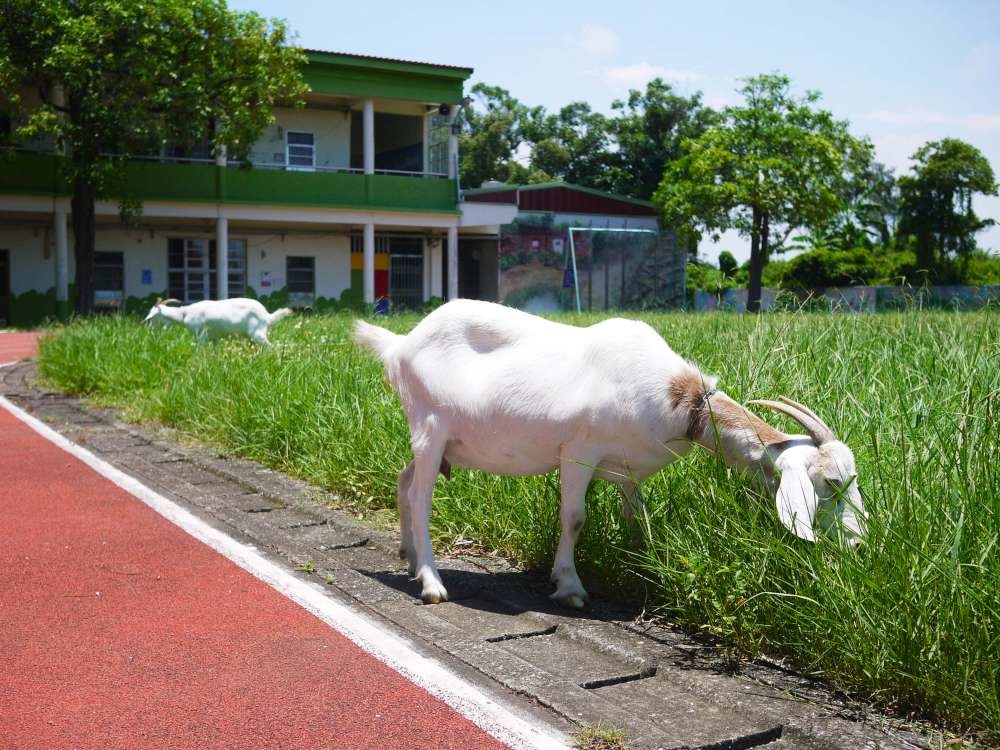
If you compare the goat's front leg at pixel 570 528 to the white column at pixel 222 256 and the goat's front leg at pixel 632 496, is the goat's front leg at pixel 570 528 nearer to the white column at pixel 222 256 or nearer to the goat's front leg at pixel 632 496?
the goat's front leg at pixel 632 496

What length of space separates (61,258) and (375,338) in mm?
25035

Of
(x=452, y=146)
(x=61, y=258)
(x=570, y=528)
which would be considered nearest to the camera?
(x=570, y=528)

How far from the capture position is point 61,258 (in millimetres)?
27578

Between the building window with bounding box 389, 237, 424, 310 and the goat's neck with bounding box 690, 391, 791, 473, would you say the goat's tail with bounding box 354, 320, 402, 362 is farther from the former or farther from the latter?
the building window with bounding box 389, 237, 424, 310

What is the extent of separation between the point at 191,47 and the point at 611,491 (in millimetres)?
21806

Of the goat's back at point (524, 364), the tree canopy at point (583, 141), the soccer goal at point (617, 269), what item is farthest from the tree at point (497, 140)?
the goat's back at point (524, 364)

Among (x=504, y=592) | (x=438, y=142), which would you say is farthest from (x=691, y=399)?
(x=438, y=142)

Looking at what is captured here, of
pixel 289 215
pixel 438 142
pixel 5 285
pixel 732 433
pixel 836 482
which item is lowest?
pixel 836 482

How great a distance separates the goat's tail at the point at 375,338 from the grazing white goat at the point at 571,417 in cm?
23

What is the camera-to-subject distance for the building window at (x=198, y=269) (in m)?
30.8

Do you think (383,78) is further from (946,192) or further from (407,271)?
(946,192)

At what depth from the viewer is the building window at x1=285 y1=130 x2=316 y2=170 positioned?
31812 mm

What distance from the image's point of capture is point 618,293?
3728cm

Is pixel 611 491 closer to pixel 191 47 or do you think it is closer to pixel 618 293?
pixel 191 47
